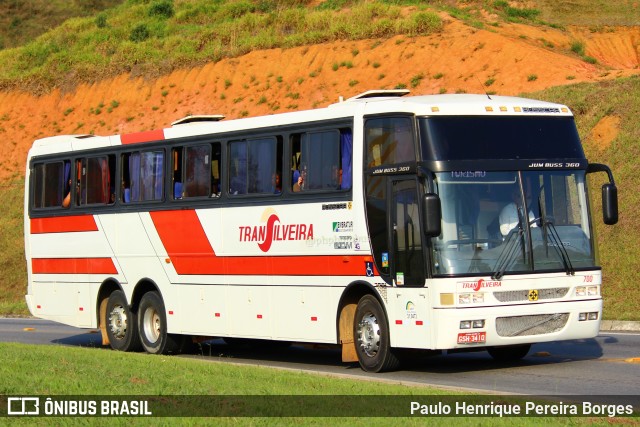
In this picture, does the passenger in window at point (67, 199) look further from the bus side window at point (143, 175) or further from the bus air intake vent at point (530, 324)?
the bus air intake vent at point (530, 324)

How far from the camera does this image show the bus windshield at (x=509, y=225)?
14188 mm

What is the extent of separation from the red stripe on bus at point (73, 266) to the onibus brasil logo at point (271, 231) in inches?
161

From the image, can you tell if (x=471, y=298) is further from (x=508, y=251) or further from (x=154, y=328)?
(x=154, y=328)

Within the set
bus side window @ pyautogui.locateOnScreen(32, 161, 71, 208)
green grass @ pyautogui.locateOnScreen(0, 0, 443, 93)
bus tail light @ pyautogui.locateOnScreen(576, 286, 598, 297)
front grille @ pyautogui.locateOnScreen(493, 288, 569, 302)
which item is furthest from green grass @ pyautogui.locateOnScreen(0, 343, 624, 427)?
green grass @ pyautogui.locateOnScreen(0, 0, 443, 93)

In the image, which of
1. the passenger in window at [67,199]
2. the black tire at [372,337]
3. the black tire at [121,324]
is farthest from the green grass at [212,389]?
the passenger in window at [67,199]

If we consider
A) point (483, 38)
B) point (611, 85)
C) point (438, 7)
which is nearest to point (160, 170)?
point (611, 85)

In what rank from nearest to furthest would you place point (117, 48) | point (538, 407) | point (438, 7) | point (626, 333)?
point (538, 407), point (626, 333), point (438, 7), point (117, 48)

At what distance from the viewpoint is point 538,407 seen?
420 inches

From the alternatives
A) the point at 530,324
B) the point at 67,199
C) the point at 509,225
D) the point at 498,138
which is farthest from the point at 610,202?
the point at 67,199

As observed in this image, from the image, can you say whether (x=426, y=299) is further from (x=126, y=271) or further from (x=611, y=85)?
(x=611, y=85)

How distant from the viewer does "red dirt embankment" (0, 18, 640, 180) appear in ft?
153

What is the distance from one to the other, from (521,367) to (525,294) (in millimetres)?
1664

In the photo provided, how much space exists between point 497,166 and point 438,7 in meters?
40.8

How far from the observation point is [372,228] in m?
15.0
